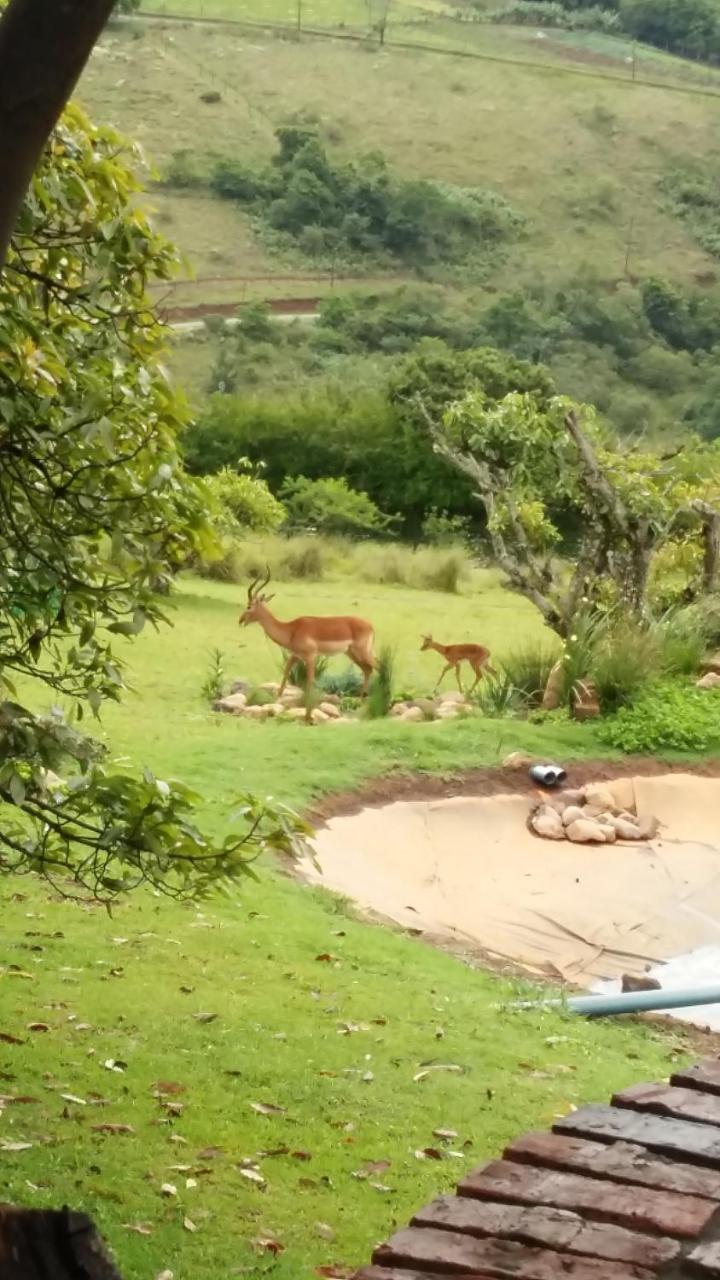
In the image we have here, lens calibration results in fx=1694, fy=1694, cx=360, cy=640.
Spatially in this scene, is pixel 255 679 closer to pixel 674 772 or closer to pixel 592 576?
pixel 592 576

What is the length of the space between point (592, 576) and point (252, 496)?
1021cm

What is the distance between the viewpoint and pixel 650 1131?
294cm

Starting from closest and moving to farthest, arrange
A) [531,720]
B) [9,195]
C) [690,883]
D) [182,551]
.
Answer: [9,195] → [182,551] → [690,883] → [531,720]

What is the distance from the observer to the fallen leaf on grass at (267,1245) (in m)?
4.47

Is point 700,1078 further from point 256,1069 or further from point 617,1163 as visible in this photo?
point 256,1069

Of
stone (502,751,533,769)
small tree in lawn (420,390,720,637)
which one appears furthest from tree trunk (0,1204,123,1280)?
small tree in lawn (420,390,720,637)

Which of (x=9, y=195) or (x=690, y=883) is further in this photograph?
(x=690, y=883)

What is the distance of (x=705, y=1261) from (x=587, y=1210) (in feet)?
0.74

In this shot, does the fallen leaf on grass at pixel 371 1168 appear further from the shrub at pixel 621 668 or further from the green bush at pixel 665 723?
the shrub at pixel 621 668

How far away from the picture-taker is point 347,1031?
664 cm

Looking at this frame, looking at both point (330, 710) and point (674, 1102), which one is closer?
point (674, 1102)

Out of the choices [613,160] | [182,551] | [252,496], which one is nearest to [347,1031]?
[182,551]

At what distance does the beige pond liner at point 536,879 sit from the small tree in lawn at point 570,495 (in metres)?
2.95

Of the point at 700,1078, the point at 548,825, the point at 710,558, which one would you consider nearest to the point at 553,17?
the point at 710,558
